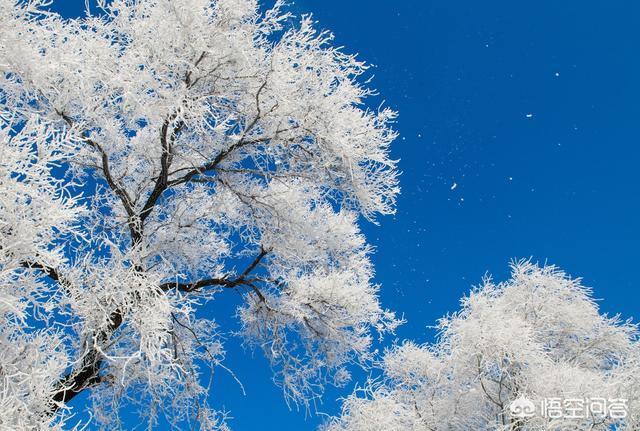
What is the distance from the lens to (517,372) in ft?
29.9

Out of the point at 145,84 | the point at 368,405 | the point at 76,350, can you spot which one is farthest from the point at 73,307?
the point at 368,405

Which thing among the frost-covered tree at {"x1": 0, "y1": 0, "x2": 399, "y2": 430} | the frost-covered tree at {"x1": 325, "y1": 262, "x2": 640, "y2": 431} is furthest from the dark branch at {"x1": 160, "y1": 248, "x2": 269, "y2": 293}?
the frost-covered tree at {"x1": 325, "y1": 262, "x2": 640, "y2": 431}

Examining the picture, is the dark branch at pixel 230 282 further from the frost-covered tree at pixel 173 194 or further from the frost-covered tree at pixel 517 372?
the frost-covered tree at pixel 517 372

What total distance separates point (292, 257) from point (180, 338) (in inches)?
97.6

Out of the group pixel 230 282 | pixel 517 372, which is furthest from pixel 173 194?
pixel 517 372

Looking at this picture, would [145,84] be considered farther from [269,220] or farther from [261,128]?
[269,220]

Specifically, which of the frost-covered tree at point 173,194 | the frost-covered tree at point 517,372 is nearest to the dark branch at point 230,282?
the frost-covered tree at point 173,194

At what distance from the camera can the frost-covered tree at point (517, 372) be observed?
821 cm

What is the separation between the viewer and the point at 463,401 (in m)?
10.1

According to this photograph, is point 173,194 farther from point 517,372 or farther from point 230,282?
point 517,372

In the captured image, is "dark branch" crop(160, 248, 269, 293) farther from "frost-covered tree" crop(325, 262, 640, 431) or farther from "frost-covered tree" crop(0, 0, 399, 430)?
"frost-covered tree" crop(325, 262, 640, 431)

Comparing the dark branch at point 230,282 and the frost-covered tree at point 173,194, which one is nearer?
the frost-covered tree at point 173,194

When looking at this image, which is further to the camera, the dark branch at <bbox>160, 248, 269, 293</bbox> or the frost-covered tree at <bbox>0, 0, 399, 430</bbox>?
the dark branch at <bbox>160, 248, 269, 293</bbox>

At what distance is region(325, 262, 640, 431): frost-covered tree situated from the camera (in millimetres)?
8211
